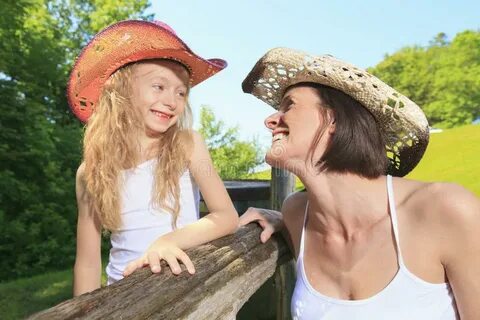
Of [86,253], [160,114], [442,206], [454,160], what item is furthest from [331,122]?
[454,160]

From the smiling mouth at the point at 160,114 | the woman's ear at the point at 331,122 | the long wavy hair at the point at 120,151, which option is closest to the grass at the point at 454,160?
the long wavy hair at the point at 120,151

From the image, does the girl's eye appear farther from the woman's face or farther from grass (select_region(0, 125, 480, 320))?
grass (select_region(0, 125, 480, 320))

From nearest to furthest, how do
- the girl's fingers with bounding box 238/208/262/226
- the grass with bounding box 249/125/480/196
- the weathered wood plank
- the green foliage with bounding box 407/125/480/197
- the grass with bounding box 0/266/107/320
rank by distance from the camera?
1. the weathered wood plank
2. the girl's fingers with bounding box 238/208/262/226
3. the grass with bounding box 0/266/107/320
4. the grass with bounding box 249/125/480/196
5. the green foliage with bounding box 407/125/480/197

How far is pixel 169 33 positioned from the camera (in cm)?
244

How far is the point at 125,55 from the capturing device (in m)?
2.53

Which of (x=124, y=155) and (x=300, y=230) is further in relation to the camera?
(x=124, y=155)

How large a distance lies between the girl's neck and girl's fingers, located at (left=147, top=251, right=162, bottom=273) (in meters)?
0.69

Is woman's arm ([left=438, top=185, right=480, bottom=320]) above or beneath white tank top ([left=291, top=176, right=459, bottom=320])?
above

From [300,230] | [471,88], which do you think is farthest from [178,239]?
[471,88]

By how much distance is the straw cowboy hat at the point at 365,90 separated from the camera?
1.82m

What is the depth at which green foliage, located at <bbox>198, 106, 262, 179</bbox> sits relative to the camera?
12.2 metres

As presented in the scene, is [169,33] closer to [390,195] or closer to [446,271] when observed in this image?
[390,195]

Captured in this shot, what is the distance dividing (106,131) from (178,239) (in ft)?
3.20

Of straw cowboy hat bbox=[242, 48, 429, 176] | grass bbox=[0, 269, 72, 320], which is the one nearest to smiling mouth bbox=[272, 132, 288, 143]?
straw cowboy hat bbox=[242, 48, 429, 176]
